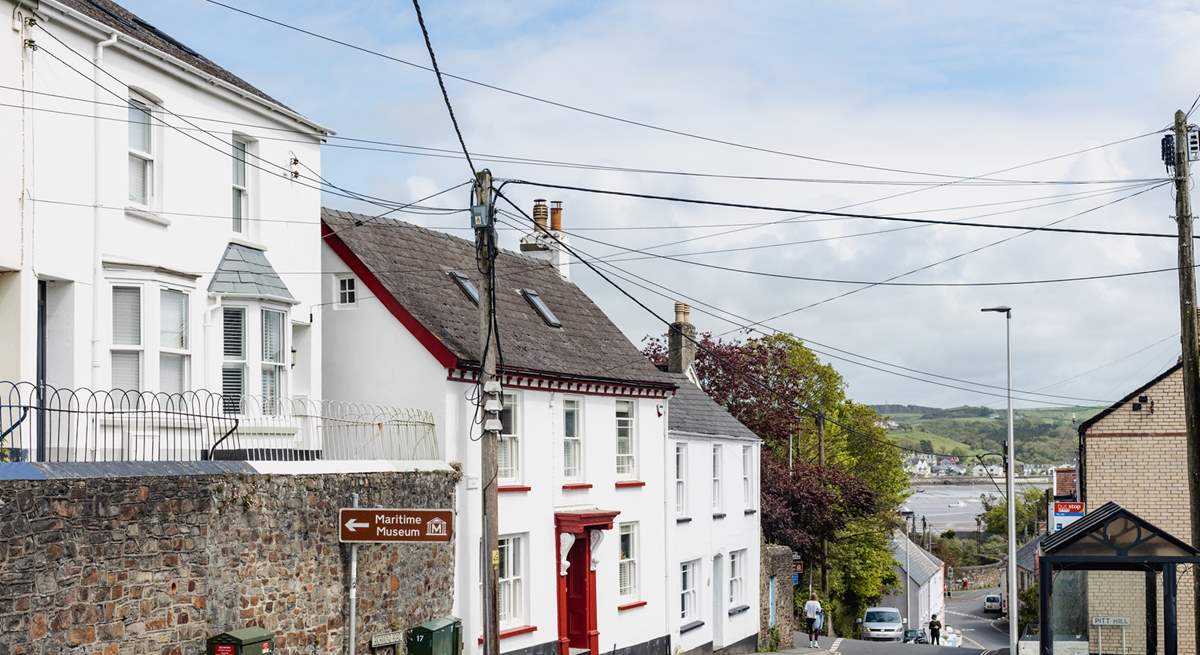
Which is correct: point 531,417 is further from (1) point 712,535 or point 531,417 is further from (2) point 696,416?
(1) point 712,535

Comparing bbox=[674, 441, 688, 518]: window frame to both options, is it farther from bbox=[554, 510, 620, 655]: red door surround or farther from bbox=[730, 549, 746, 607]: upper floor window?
bbox=[554, 510, 620, 655]: red door surround

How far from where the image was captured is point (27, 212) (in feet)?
57.1

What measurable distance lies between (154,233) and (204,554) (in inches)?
231

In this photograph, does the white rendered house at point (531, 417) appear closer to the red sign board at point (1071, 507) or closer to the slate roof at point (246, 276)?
the slate roof at point (246, 276)

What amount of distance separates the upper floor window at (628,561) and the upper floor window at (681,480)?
115 inches

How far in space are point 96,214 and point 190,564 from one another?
5526mm

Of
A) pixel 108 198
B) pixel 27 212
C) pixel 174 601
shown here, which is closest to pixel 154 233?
pixel 108 198

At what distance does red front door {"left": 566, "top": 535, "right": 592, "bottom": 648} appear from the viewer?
1112 inches

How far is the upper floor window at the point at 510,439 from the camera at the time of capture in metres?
25.5

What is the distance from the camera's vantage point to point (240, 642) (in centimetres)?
1608

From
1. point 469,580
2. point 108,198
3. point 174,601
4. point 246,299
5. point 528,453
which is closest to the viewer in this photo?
point 174,601

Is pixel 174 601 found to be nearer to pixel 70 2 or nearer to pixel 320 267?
pixel 70 2

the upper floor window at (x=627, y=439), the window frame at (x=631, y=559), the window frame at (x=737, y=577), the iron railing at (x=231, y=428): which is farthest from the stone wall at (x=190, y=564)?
the window frame at (x=737, y=577)

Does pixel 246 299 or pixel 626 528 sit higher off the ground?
pixel 246 299
